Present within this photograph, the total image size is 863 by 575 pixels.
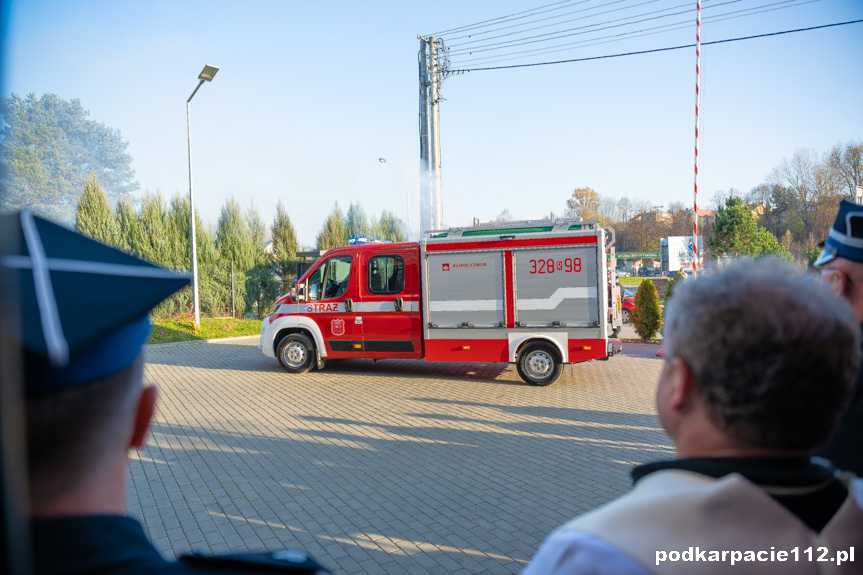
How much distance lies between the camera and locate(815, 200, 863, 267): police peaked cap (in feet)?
7.92

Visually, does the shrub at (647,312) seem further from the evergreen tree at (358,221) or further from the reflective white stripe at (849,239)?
the evergreen tree at (358,221)

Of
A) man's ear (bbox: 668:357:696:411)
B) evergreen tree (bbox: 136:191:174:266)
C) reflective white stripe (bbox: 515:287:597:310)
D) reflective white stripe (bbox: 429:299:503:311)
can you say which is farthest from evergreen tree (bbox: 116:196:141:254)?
man's ear (bbox: 668:357:696:411)

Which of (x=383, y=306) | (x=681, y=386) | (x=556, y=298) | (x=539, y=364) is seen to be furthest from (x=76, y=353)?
(x=383, y=306)

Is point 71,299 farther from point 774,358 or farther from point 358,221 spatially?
point 358,221

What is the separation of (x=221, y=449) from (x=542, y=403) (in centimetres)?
490

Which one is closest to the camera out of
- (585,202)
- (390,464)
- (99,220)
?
(390,464)

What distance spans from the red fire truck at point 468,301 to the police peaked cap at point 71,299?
31.7ft

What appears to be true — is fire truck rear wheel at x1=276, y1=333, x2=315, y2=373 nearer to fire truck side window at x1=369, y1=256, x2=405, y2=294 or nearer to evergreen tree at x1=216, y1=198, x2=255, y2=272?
fire truck side window at x1=369, y1=256, x2=405, y2=294

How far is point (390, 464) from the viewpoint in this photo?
20.8 ft

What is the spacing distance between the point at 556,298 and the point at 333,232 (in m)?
24.9

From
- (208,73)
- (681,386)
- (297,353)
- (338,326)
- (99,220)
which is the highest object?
(208,73)

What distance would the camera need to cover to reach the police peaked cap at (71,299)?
749 mm

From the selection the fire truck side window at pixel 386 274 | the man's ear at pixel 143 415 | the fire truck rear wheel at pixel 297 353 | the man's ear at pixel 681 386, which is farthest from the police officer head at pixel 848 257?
the fire truck rear wheel at pixel 297 353

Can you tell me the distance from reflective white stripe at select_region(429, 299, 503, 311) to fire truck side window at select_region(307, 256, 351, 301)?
1930mm
